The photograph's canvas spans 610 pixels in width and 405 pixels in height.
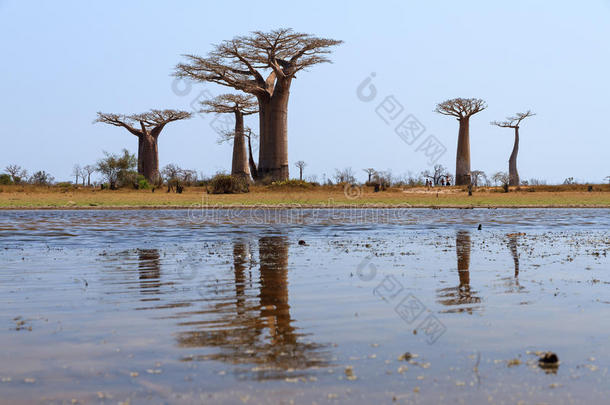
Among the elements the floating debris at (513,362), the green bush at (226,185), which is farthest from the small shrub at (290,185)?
the floating debris at (513,362)

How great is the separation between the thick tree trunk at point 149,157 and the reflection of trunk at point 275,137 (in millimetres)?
18791

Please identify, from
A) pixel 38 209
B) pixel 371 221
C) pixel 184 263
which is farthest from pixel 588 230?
pixel 38 209

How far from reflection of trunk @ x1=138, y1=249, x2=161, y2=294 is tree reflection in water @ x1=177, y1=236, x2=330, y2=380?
73 cm

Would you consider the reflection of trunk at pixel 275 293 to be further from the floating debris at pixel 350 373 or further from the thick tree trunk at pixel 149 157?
the thick tree trunk at pixel 149 157

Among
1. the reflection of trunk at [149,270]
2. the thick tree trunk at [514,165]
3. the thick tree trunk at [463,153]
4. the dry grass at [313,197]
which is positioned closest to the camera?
the reflection of trunk at [149,270]

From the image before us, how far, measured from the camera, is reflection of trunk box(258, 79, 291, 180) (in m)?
42.1

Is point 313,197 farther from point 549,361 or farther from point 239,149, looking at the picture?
point 549,361

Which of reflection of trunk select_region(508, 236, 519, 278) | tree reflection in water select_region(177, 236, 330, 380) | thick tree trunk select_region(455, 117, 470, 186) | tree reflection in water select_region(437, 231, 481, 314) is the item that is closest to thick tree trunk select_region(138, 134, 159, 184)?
thick tree trunk select_region(455, 117, 470, 186)

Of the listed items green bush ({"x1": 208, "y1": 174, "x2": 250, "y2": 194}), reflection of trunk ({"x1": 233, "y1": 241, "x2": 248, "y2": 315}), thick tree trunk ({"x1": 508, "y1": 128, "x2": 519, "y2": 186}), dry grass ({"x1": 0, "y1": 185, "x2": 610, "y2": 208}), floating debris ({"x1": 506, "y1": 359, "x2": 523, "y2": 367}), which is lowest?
floating debris ({"x1": 506, "y1": 359, "x2": 523, "y2": 367})

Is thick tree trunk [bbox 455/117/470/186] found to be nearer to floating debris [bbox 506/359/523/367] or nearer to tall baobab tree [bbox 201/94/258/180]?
tall baobab tree [bbox 201/94/258/180]

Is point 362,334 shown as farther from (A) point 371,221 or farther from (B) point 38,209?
(B) point 38,209

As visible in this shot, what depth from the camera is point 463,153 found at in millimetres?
50906

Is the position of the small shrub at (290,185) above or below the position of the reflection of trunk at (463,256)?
above

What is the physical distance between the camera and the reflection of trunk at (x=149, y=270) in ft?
24.8
